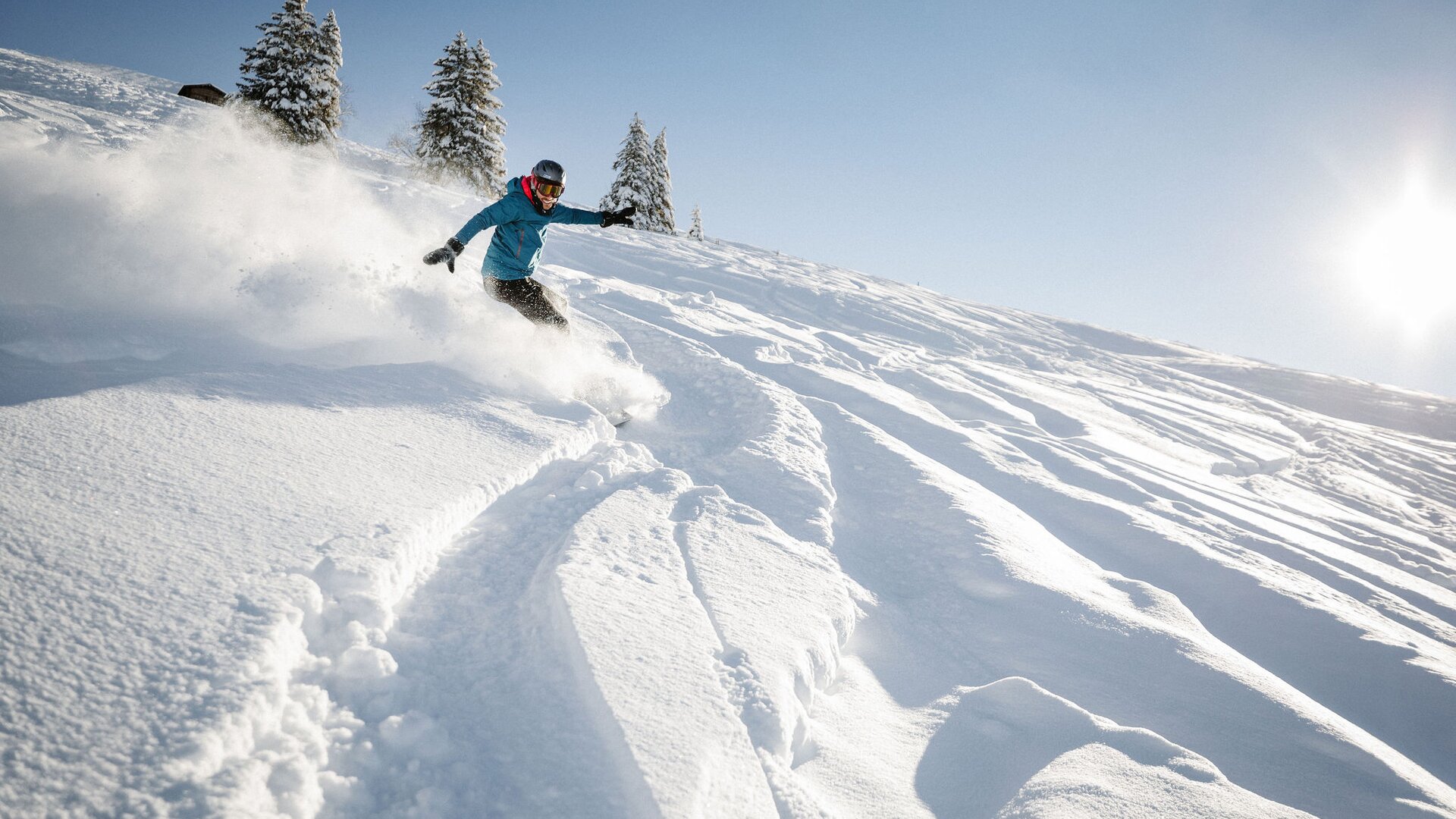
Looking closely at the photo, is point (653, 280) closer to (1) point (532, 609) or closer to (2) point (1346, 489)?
(1) point (532, 609)

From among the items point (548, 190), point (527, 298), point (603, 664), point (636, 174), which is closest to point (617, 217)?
point (548, 190)

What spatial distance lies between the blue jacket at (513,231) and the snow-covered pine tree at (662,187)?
91.3 feet

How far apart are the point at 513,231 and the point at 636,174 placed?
2928 cm

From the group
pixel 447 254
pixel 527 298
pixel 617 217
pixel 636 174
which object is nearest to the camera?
pixel 447 254

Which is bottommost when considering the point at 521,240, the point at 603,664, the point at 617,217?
the point at 603,664

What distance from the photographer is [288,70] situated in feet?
81.0

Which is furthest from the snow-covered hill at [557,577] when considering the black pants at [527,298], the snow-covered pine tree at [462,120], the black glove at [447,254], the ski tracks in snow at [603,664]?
the snow-covered pine tree at [462,120]

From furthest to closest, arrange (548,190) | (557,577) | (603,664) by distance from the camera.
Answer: (548,190) < (557,577) < (603,664)

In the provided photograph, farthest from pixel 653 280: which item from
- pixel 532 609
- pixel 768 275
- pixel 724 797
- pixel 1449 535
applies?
pixel 1449 535

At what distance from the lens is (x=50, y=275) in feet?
13.8

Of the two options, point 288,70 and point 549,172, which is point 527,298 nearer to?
point 549,172

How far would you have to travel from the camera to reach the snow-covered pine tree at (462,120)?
87.0 feet

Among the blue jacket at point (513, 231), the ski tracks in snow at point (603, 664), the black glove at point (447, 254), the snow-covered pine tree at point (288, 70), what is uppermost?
the snow-covered pine tree at point (288, 70)

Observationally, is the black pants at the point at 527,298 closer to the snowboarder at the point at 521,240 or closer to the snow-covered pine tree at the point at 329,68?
the snowboarder at the point at 521,240
